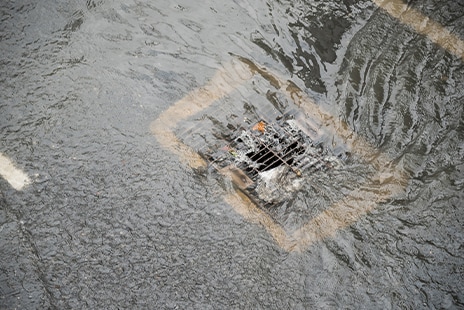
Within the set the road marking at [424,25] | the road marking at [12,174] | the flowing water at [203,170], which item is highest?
the road marking at [424,25]

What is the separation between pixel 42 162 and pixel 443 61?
Answer: 4.54m

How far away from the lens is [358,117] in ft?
16.5

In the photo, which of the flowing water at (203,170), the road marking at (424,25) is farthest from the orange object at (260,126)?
the road marking at (424,25)

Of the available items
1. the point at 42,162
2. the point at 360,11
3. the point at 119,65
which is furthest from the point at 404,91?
the point at 42,162

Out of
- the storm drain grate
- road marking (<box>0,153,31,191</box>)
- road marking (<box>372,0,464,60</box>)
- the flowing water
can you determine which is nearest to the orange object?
the storm drain grate

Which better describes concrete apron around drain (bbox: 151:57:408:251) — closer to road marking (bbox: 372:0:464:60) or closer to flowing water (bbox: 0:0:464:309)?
flowing water (bbox: 0:0:464:309)

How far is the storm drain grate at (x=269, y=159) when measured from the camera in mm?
4496

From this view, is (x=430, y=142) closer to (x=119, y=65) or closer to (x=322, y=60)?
(x=322, y=60)

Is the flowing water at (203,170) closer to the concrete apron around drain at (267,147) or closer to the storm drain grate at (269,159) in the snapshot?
the concrete apron around drain at (267,147)

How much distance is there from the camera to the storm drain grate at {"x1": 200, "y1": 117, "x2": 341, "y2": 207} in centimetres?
450

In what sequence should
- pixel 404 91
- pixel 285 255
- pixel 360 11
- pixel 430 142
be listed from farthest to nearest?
1. pixel 360 11
2. pixel 404 91
3. pixel 430 142
4. pixel 285 255

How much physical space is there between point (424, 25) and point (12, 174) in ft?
16.5

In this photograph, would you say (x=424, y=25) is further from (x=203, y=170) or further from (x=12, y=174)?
(x=12, y=174)

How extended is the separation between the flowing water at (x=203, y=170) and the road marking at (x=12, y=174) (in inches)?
2.4
